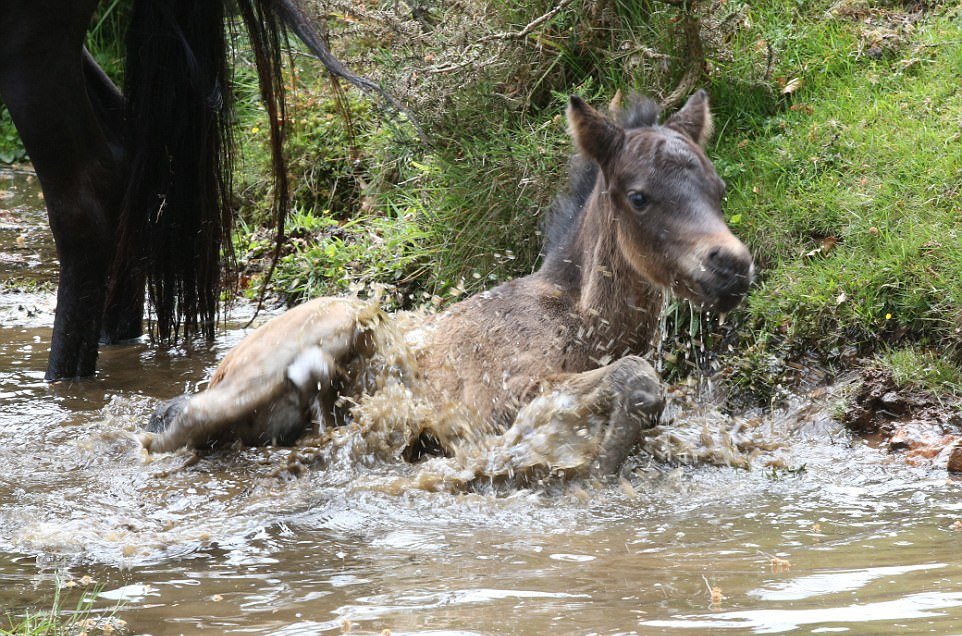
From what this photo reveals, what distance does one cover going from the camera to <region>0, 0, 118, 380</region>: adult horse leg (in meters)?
5.19

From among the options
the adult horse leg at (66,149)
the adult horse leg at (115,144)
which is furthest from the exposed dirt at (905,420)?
the adult horse leg at (66,149)

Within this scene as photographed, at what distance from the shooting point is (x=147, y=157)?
5742mm

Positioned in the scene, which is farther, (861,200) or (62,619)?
(861,200)

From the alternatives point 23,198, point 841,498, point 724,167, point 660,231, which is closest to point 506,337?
point 660,231

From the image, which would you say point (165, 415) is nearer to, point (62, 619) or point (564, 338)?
point (564, 338)

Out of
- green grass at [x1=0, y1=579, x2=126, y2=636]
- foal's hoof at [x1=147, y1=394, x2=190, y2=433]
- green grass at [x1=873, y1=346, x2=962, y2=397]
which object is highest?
green grass at [x1=873, y1=346, x2=962, y2=397]

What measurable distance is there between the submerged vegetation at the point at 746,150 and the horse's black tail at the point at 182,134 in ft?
1.20

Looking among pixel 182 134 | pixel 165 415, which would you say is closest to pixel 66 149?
pixel 182 134

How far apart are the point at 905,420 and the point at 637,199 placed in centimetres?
152

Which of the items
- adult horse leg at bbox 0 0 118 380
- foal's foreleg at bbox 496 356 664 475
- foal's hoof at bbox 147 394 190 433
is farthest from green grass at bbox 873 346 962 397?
adult horse leg at bbox 0 0 118 380

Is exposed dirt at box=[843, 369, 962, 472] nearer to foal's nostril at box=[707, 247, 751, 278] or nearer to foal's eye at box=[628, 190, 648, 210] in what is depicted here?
foal's nostril at box=[707, 247, 751, 278]

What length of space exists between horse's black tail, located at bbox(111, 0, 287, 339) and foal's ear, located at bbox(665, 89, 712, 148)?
6.58ft

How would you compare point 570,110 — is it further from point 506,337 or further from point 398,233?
point 398,233

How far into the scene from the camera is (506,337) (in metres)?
4.84
